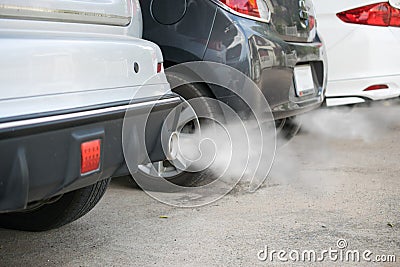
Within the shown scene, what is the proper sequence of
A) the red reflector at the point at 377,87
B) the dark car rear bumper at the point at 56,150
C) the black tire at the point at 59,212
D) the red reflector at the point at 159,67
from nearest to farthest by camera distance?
1. the dark car rear bumper at the point at 56,150
2. the red reflector at the point at 159,67
3. the black tire at the point at 59,212
4. the red reflector at the point at 377,87

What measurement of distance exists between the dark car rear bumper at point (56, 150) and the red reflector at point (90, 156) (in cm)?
2

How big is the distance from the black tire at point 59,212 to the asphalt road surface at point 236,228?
5 centimetres

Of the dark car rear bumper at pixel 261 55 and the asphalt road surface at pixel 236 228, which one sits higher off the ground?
the dark car rear bumper at pixel 261 55

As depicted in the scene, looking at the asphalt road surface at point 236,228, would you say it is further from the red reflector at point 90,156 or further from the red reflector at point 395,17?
the red reflector at point 395,17

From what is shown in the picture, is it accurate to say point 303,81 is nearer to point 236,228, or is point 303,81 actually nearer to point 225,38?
point 225,38

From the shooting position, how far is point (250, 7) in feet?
12.4

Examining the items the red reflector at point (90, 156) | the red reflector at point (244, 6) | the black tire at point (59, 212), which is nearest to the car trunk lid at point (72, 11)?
the red reflector at point (90, 156)

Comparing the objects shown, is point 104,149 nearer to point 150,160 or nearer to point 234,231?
point 150,160

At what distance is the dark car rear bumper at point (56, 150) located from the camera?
2055 mm

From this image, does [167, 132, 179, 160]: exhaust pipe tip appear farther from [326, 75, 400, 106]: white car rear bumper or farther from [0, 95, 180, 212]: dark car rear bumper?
[326, 75, 400, 106]: white car rear bumper

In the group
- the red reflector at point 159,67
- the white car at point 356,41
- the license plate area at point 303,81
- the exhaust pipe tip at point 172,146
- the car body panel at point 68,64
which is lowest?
the white car at point 356,41

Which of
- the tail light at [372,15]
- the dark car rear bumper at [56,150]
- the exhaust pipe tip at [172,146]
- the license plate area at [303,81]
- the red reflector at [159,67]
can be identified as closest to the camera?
the dark car rear bumper at [56,150]

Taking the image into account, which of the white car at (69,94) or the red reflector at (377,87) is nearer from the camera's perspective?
the white car at (69,94)

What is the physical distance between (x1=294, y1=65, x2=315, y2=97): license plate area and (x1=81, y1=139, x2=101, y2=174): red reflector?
212cm
